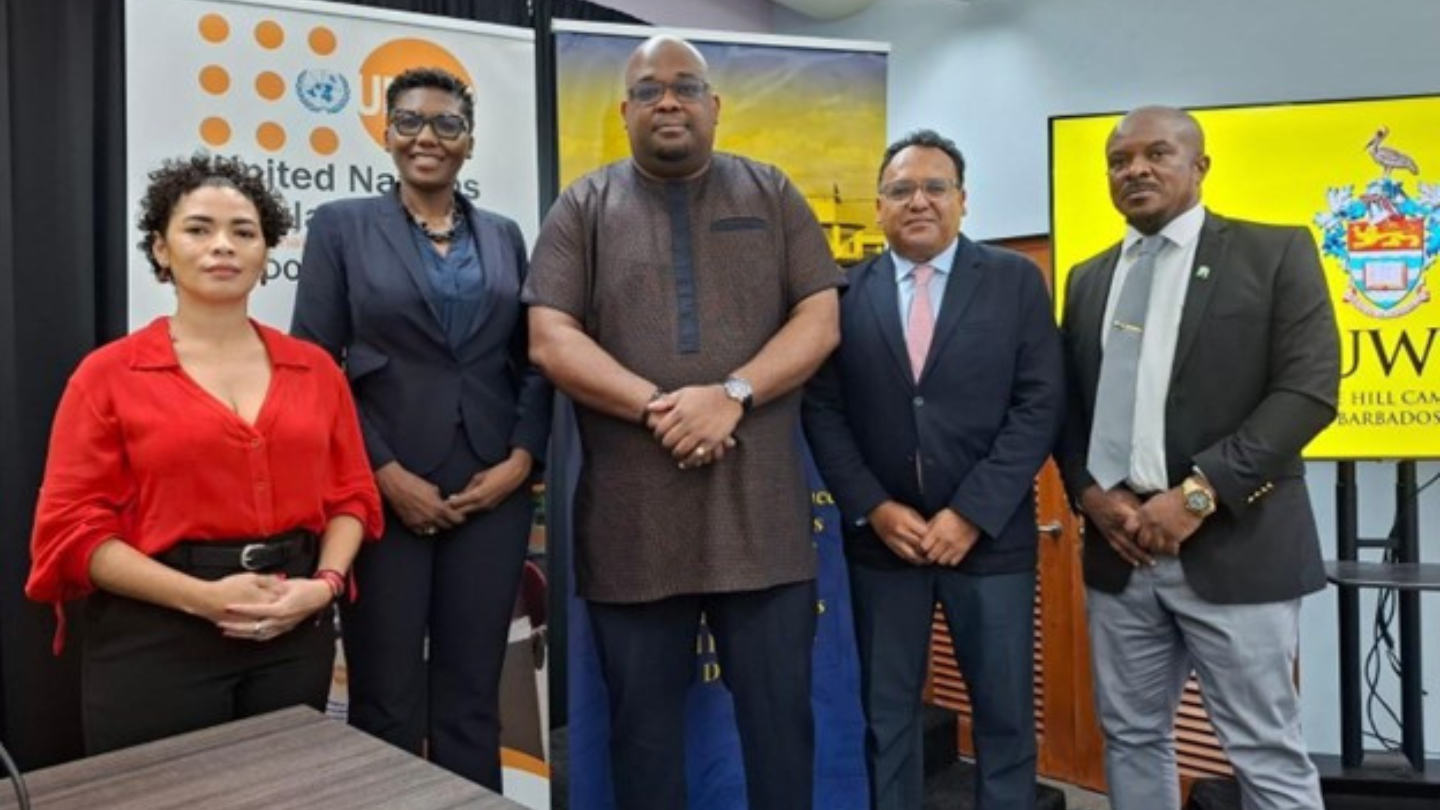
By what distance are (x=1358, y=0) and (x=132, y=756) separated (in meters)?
3.94

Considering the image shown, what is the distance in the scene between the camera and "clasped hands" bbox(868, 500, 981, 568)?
2.00 m

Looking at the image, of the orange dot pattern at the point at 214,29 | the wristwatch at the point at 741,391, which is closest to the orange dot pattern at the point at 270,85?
the orange dot pattern at the point at 214,29

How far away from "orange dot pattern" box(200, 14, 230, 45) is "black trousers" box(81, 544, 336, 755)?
55.9 inches

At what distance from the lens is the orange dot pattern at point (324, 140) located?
97.7 inches

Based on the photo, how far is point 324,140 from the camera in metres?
2.49

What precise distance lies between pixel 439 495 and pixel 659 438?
46 centimetres

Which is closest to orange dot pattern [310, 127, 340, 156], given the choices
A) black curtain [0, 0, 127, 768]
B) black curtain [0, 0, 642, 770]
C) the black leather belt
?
black curtain [0, 0, 642, 770]

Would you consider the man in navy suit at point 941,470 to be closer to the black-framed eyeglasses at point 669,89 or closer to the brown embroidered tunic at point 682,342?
the brown embroidered tunic at point 682,342

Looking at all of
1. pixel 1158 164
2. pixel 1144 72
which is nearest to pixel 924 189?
pixel 1158 164

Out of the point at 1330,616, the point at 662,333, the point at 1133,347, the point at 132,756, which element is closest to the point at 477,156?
the point at 662,333

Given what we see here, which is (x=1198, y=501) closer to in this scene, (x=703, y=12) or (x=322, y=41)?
(x=322, y=41)

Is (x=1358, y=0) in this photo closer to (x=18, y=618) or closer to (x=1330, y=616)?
(x=1330, y=616)

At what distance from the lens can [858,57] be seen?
2932 millimetres

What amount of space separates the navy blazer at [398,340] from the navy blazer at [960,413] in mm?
687
